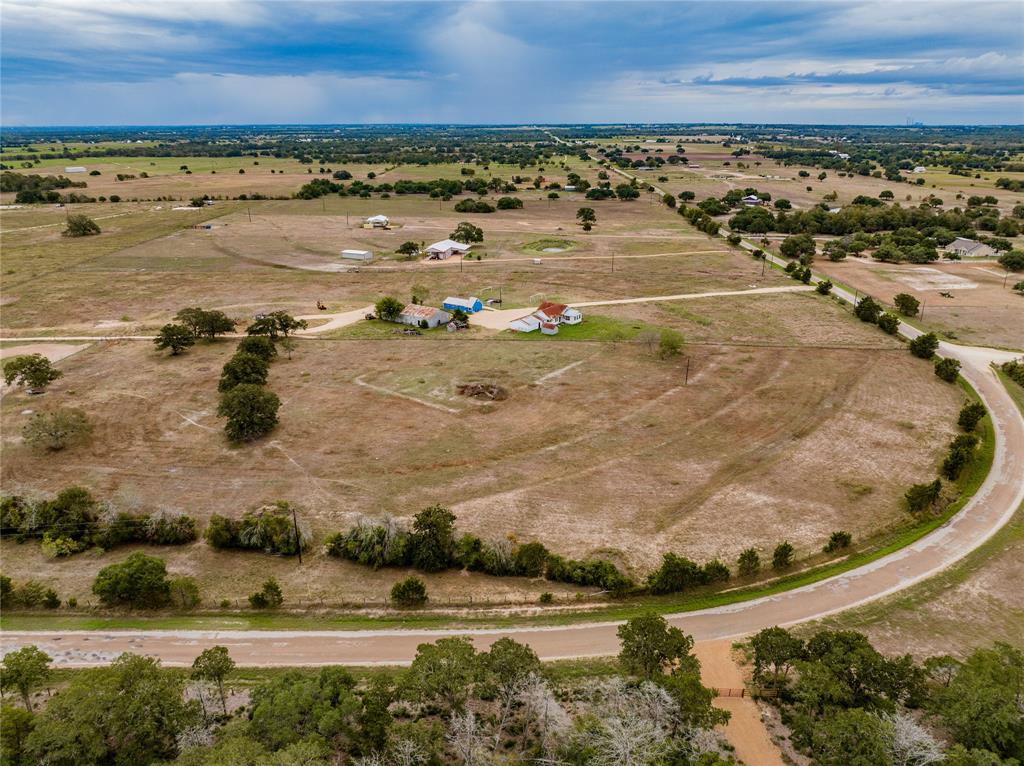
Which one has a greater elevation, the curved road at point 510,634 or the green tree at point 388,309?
the green tree at point 388,309

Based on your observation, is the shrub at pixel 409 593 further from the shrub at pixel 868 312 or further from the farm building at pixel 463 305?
the shrub at pixel 868 312

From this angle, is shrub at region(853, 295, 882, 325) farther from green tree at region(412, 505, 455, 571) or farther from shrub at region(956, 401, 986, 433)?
green tree at region(412, 505, 455, 571)

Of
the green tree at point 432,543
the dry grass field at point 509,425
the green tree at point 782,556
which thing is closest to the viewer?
the green tree at point 782,556

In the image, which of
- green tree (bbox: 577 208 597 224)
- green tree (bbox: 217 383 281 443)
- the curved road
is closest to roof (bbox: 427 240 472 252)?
green tree (bbox: 577 208 597 224)

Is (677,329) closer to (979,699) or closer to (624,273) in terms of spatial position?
(624,273)

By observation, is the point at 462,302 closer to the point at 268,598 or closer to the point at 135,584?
the point at 268,598

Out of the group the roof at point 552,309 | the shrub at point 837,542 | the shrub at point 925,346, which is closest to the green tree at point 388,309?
the roof at point 552,309

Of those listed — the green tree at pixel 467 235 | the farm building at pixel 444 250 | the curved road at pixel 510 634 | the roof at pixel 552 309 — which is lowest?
the curved road at pixel 510 634
